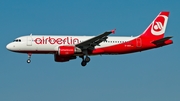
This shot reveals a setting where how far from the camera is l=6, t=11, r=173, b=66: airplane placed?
68500mm

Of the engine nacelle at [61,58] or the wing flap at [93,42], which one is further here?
the engine nacelle at [61,58]

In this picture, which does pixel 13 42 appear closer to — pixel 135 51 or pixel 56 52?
pixel 56 52

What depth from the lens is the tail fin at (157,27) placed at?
75.6 m

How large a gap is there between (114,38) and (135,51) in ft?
12.6

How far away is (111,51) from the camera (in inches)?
2832

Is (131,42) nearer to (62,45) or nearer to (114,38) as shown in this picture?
(114,38)

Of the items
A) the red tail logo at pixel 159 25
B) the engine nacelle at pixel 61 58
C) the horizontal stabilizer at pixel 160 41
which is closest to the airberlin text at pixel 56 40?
the engine nacelle at pixel 61 58

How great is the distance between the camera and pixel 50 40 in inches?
2719

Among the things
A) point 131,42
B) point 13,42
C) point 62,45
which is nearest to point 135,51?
point 131,42

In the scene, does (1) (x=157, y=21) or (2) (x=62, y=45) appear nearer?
(2) (x=62, y=45)

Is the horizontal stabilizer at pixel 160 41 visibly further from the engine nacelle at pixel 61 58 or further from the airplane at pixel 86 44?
the engine nacelle at pixel 61 58

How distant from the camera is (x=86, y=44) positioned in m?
69.1

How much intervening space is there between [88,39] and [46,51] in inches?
234

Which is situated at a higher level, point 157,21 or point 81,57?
point 157,21
